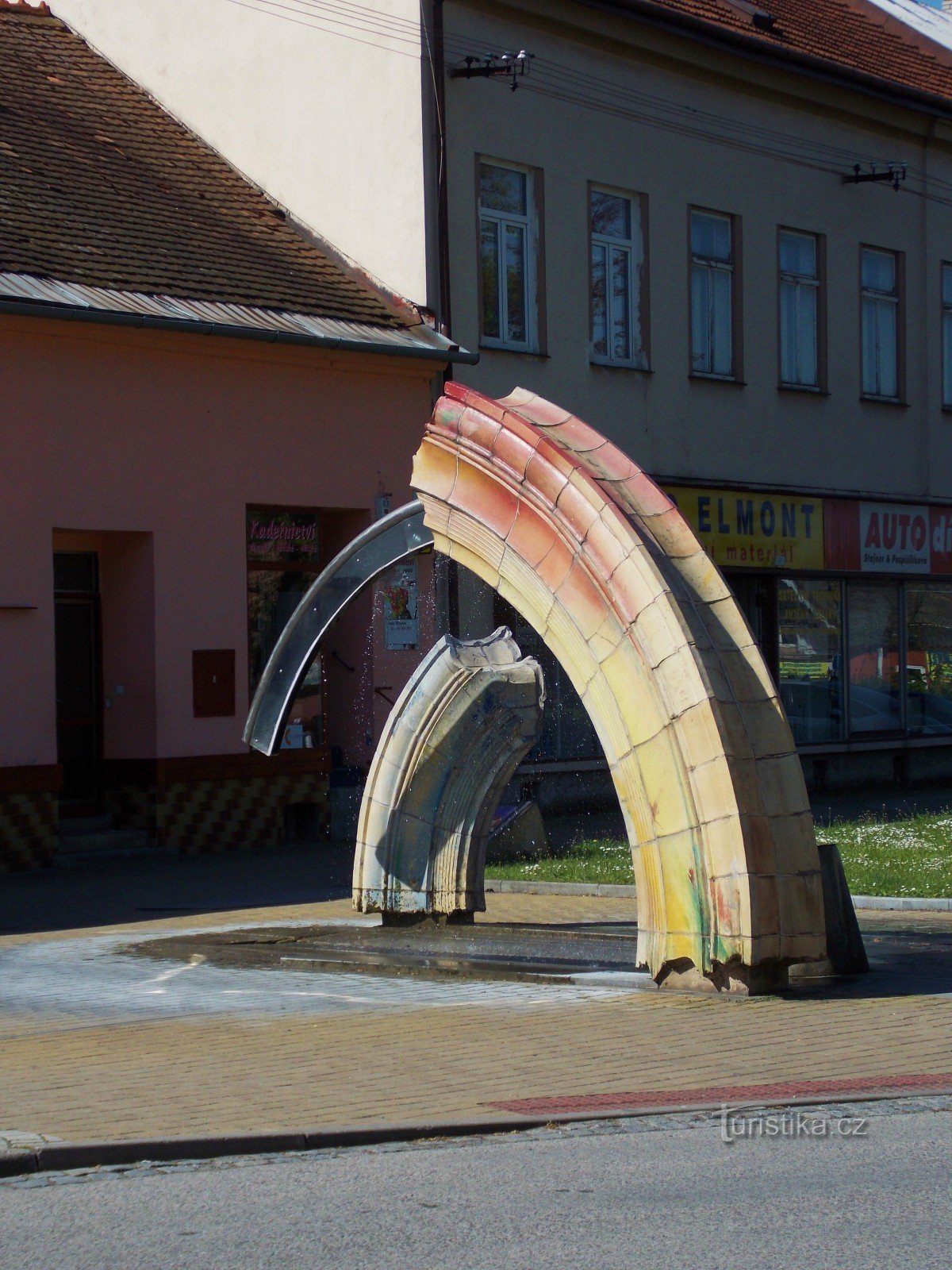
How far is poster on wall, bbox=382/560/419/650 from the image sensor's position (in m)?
20.3

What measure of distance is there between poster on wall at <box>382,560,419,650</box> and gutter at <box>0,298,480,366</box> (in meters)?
2.30

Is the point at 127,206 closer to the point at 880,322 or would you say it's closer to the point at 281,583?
the point at 281,583

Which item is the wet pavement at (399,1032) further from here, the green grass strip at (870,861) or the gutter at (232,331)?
the gutter at (232,331)

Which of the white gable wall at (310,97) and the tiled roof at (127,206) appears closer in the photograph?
the tiled roof at (127,206)

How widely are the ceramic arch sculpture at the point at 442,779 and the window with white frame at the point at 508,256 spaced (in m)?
9.64

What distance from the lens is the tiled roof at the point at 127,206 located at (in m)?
18.5

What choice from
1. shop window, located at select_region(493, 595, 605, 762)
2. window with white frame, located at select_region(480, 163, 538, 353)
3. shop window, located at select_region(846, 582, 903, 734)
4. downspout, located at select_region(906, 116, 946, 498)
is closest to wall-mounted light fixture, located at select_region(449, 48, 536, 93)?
window with white frame, located at select_region(480, 163, 538, 353)

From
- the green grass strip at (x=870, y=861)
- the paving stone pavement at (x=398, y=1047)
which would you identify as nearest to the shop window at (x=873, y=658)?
the green grass strip at (x=870, y=861)

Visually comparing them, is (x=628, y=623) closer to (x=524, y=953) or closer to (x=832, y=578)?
(x=524, y=953)

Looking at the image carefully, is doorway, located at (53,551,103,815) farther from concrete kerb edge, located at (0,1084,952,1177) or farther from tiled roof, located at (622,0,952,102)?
concrete kerb edge, located at (0,1084,952,1177)

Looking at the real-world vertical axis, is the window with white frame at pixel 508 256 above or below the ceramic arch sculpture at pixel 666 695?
above

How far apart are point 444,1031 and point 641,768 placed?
1.92m

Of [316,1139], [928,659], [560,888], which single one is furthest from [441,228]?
[316,1139]

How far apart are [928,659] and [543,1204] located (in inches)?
881
